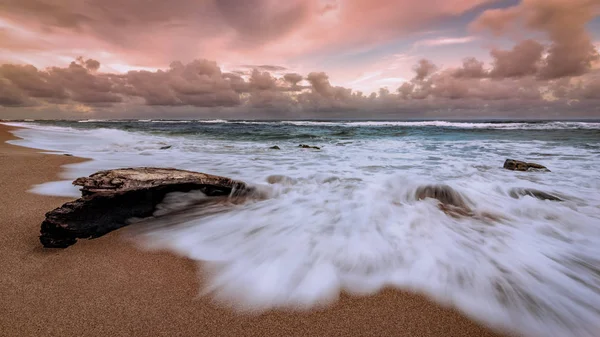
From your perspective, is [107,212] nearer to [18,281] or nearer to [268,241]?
[18,281]

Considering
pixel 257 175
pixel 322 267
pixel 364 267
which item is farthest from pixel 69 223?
pixel 257 175

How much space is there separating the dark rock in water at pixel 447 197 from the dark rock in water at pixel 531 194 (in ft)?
2.99

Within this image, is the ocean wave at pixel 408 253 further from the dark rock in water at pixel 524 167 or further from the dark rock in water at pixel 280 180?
the dark rock in water at pixel 524 167

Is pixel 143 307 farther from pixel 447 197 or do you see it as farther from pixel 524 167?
pixel 524 167

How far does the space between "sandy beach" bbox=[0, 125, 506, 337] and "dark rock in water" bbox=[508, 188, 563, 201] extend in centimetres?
349

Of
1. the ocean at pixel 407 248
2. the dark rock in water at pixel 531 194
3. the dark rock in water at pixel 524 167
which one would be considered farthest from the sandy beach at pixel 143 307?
the dark rock in water at pixel 524 167

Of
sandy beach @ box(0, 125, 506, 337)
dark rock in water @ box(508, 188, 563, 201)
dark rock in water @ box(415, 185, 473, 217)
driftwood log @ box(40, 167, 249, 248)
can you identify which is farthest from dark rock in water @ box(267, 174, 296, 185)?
dark rock in water @ box(508, 188, 563, 201)

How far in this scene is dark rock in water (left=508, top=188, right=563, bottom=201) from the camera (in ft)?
13.2

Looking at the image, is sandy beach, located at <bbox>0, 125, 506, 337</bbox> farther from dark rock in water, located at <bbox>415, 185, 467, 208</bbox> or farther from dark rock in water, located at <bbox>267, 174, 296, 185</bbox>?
dark rock in water, located at <bbox>267, 174, 296, 185</bbox>

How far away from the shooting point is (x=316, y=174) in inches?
211

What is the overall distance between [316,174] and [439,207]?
91.7 inches

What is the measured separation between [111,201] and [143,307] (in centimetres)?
136

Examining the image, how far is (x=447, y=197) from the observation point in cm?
405

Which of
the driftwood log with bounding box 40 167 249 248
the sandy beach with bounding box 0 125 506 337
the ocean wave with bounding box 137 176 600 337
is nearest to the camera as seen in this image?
the sandy beach with bounding box 0 125 506 337
